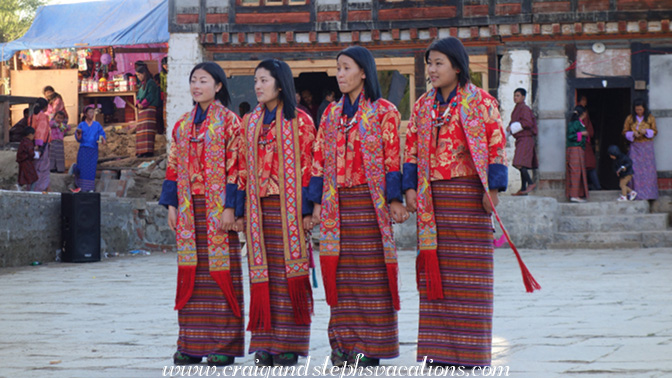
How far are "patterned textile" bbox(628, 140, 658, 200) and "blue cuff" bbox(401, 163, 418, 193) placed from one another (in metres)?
12.1

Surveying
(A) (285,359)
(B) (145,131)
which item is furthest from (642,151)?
(A) (285,359)

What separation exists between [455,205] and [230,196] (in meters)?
1.20

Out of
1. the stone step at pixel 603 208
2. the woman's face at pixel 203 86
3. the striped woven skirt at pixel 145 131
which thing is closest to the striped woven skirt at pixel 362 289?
the woman's face at pixel 203 86

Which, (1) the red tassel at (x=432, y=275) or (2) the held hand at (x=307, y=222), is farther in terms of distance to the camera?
(2) the held hand at (x=307, y=222)

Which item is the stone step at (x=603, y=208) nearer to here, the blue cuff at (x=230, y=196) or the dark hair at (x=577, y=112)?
the dark hair at (x=577, y=112)

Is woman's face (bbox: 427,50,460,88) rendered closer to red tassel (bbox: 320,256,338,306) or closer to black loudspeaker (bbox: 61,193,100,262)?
red tassel (bbox: 320,256,338,306)

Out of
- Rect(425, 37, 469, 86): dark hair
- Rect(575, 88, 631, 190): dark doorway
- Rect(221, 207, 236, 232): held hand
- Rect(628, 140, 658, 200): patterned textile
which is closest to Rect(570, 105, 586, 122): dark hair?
Rect(628, 140, 658, 200): patterned textile

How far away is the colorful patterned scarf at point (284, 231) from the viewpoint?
499 cm

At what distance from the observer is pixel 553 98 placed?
675 inches

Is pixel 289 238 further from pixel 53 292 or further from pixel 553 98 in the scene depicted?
pixel 553 98

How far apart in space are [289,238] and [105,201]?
9550 mm

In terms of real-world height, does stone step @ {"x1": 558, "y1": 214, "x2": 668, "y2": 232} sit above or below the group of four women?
below

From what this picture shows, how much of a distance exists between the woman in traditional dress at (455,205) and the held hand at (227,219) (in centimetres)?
94

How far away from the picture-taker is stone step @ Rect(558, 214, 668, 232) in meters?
14.9
